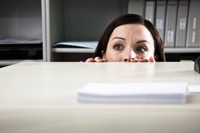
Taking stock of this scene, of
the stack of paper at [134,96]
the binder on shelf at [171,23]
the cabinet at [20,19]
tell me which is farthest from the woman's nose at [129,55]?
the cabinet at [20,19]

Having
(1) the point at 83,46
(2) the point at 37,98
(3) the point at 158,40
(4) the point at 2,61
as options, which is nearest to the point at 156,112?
(2) the point at 37,98

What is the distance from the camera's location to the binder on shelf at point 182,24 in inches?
52.4

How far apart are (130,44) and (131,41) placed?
0.01 metres

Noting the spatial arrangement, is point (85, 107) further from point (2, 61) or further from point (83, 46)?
point (2, 61)

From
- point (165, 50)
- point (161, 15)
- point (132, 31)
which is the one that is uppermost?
point (161, 15)

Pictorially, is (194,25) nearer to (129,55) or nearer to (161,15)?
(161,15)

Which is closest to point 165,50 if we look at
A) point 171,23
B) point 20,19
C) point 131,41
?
point 171,23

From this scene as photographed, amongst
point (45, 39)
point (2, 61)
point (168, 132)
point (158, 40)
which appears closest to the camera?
point (168, 132)

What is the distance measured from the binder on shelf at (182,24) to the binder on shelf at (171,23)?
0.02 meters

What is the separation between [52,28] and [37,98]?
1.18 meters

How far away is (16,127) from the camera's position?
0.20m

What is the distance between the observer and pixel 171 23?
4.44 feet

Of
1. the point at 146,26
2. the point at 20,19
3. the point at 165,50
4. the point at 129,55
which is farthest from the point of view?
the point at 20,19

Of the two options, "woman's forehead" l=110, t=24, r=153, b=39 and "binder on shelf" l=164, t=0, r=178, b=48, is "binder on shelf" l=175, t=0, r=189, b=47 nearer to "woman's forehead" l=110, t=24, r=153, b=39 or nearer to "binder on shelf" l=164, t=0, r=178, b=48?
"binder on shelf" l=164, t=0, r=178, b=48
